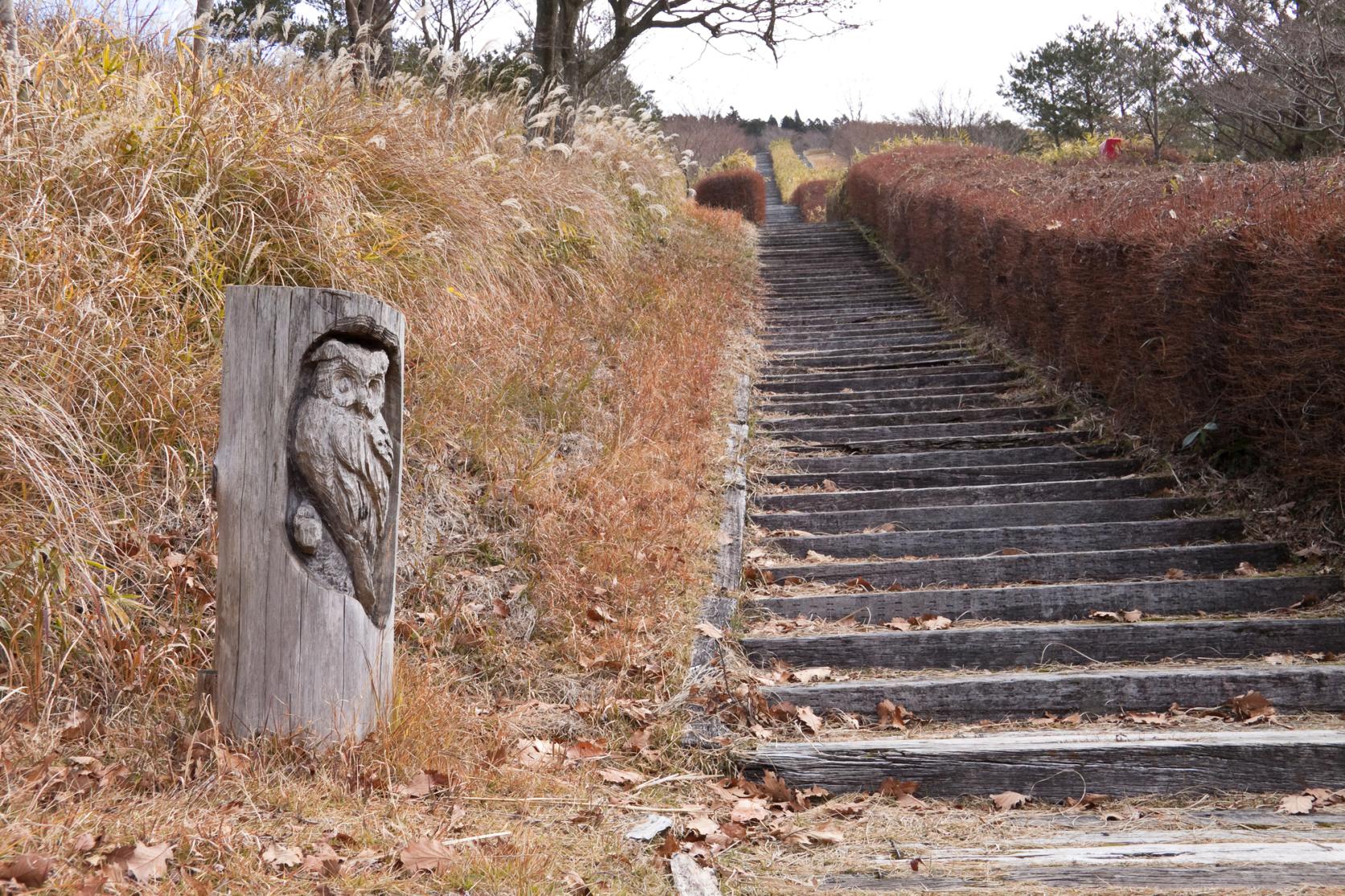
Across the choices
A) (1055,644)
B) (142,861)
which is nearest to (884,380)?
(1055,644)

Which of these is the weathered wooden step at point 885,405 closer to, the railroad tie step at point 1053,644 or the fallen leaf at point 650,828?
the railroad tie step at point 1053,644

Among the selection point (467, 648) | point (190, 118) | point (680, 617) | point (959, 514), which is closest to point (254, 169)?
point (190, 118)

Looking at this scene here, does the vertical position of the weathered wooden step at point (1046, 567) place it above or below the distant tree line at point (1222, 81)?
below

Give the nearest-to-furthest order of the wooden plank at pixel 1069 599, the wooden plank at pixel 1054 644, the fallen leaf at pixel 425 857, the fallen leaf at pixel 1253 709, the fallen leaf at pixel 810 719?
1. the fallen leaf at pixel 425 857
2. the fallen leaf at pixel 1253 709
3. the fallen leaf at pixel 810 719
4. the wooden plank at pixel 1054 644
5. the wooden plank at pixel 1069 599

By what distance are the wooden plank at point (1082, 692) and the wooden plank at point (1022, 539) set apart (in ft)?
4.59

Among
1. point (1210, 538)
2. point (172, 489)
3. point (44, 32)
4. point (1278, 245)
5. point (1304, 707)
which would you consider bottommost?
point (1304, 707)

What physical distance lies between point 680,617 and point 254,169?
10.4ft

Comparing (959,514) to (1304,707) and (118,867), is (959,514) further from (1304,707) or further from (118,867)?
(118,867)

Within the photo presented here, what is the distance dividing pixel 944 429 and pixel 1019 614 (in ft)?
9.74

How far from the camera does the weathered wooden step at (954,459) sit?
278 inches

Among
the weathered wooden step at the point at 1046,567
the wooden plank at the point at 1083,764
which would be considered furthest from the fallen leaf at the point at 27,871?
the weathered wooden step at the point at 1046,567

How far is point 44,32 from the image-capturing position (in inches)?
217

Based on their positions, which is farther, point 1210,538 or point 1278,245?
point 1210,538

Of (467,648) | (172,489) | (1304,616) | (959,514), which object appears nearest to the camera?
(172,489)
